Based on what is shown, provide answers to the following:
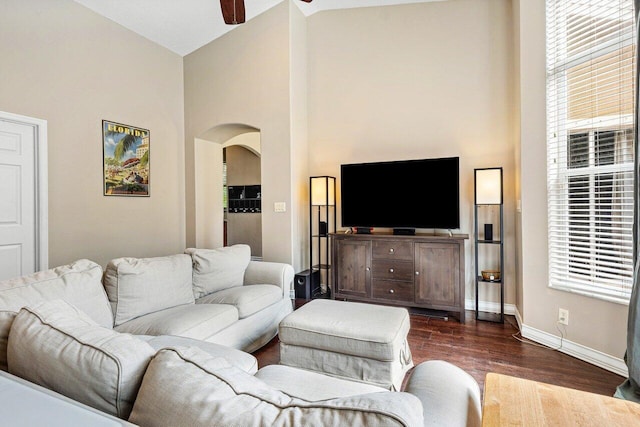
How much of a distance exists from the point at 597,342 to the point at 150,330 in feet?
10.2

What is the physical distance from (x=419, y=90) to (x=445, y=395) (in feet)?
12.3

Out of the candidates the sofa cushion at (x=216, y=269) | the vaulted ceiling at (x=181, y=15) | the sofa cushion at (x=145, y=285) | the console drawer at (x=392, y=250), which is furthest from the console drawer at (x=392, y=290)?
the vaulted ceiling at (x=181, y=15)

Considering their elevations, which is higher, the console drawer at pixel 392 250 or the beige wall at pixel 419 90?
the beige wall at pixel 419 90

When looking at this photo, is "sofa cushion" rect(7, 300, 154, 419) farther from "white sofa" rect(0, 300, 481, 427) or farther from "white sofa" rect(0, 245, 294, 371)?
"white sofa" rect(0, 245, 294, 371)

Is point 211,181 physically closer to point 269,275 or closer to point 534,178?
point 269,275

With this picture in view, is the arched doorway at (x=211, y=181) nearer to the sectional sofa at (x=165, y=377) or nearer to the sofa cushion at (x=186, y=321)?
the sofa cushion at (x=186, y=321)

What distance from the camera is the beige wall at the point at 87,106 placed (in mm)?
3139

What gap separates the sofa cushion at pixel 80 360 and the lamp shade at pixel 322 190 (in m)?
3.35

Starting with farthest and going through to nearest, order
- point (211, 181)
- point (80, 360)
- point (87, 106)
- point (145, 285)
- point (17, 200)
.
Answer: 1. point (211, 181)
2. point (87, 106)
3. point (17, 200)
4. point (145, 285)
5. point (80, 360)

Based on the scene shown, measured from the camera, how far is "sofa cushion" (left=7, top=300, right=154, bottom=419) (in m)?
0.78

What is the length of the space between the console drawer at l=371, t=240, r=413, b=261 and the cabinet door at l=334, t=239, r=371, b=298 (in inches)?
3.4

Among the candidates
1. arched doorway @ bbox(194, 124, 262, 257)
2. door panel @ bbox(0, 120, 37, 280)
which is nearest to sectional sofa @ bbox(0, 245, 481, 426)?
door panel @ bbox(0, 120, 37, 280)

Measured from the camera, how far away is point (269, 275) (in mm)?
3188

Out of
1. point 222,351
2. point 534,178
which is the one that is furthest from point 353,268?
point 222,351
